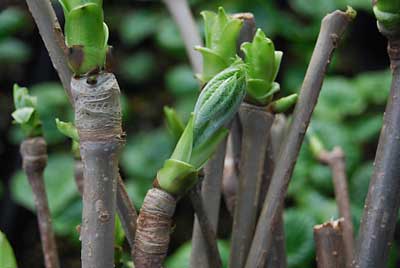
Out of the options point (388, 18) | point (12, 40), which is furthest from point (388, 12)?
point (12, 40)

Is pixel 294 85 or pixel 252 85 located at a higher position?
pixel 252 85

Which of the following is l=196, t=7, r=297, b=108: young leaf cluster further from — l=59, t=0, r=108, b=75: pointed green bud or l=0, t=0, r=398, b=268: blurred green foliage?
l=0, t=0, r=398, b=268: blurred green foliage

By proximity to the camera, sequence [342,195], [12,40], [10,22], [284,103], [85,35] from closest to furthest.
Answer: [85,35] → [284,103] → [342,195] → [10,22] → [12,40]

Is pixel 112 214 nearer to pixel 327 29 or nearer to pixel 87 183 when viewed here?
pixel 87 183

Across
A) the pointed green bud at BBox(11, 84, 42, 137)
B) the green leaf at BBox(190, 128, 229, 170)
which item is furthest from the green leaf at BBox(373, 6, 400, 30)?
the pointed green bud at BBox(11, 84, 42, 137)

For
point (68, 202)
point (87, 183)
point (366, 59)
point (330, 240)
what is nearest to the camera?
point (87, 183)

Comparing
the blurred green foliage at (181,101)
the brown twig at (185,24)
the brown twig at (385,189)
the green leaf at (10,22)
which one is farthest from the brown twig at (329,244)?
the green leaf at (10,22)

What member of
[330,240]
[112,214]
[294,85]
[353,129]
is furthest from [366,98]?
[112,214]

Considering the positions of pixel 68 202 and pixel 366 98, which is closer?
pixel 68 202

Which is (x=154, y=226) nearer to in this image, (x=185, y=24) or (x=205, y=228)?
(x=205, y=228)
